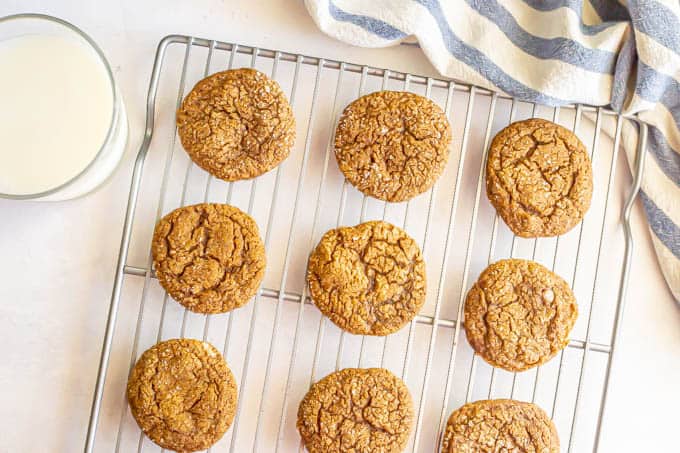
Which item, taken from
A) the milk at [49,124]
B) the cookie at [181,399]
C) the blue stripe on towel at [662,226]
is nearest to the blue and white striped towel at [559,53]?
the blue stripe on towel at [662,226]

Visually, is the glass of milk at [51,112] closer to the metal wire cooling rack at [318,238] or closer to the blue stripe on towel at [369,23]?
the metal wire cooling rack at [318,238]

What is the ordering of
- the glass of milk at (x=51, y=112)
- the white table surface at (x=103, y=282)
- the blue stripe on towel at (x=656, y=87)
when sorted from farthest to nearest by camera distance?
the white table surface at (x=103, y=282), the blue stripe on towel at (x=656, y=87), the glass of milk at (x=51, y=112)

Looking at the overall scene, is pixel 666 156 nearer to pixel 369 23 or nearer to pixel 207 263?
pixel 369 23

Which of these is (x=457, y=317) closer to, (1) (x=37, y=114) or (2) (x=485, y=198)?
(2) (x=485, y=198)

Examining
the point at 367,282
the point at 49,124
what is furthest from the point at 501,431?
the point at 49,124

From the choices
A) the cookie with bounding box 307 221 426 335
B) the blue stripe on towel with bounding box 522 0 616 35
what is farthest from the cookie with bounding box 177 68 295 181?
the blue stripe on towel with bounding box 522 0 616 35

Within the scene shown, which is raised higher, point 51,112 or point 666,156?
point 666,156
